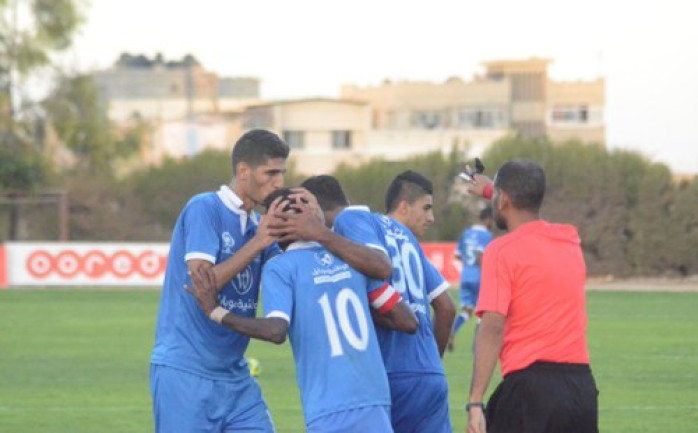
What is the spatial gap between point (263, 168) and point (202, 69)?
12624 cm

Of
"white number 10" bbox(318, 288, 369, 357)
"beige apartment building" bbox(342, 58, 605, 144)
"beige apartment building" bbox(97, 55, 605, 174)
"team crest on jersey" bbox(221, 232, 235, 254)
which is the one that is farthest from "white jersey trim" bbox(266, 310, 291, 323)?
"beige apartment building" bbox(342, 58, 605, 144)

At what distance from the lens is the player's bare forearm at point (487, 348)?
7062mm

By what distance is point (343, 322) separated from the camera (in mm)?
6875

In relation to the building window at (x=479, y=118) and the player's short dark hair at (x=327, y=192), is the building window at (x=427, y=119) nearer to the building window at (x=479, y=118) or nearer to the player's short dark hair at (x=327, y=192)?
the building window at (x=479, y=118)

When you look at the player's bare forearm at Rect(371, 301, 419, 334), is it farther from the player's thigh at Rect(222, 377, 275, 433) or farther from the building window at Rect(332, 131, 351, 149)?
the building window at Rect(332, 131, 351, 149)

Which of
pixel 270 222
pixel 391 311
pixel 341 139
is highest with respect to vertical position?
pixel 270 222

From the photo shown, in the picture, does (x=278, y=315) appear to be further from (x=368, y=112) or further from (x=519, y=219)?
(x=368, y=112)

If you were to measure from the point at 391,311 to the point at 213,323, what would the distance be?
903 mm

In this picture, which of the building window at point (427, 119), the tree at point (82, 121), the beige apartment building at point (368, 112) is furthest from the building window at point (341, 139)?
the tree at point (82, 121)

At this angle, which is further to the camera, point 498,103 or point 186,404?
point 498,103

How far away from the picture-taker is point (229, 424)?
7.78 metres

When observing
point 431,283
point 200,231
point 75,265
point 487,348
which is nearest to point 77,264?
point 75,265

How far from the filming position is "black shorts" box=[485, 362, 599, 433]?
23.6 feet

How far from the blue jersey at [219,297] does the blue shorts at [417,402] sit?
83cm
